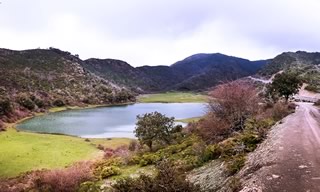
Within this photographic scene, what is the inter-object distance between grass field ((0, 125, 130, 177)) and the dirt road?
90.7ft

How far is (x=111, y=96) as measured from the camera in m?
169

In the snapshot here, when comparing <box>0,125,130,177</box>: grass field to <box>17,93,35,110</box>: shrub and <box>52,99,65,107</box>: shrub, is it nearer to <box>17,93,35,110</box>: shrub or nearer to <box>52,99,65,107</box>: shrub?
<box>17,93,35,110</box>: shrub

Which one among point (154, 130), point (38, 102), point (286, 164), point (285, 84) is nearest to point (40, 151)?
point (154, 130)

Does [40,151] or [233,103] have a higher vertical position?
[233,103]

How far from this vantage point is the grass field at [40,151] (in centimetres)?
4294

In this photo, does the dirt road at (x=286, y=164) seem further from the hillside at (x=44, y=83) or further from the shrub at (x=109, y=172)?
the hillside at (x=44, y=83)

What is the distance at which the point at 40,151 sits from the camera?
51.3m

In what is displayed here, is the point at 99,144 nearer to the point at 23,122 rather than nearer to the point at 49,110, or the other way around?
the point at 23,122

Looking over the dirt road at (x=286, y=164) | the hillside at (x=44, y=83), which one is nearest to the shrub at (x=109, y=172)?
the dirt road at (x=286, y=164)

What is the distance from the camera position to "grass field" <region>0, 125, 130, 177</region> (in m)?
42.9

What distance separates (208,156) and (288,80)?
3653cm

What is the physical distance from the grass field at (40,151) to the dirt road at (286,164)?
27.7 metres

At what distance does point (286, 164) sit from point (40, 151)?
1607 inches

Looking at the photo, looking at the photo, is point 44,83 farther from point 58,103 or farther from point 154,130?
point 154,130
